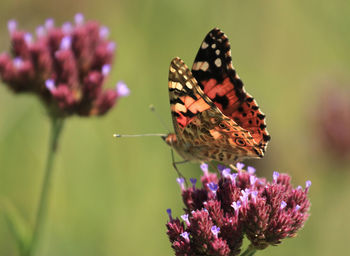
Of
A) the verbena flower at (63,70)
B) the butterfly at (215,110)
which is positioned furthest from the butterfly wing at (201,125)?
the verbena flower at (63,70)

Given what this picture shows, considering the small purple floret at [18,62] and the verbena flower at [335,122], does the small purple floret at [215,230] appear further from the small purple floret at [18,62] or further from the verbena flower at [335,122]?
the verbena flower at [335,122]

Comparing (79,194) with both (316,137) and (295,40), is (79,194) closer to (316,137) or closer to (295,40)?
(316,137)

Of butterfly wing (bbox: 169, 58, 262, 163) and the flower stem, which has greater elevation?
butterfly wing (bbox: 169, 58, 262, 163)

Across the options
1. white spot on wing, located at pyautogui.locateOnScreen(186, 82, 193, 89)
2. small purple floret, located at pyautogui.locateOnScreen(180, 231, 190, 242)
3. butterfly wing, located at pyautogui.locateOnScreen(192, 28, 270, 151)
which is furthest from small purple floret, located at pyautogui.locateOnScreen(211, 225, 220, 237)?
white spot on wing, located at pyautogui.locateOnScreen(186, 82, 193, 89)

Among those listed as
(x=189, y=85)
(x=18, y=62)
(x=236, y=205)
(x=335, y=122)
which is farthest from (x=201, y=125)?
(x=335, y=122)

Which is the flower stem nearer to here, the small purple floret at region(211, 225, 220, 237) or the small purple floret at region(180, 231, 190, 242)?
the small purple floret at region(180, 231, 190, 242)
